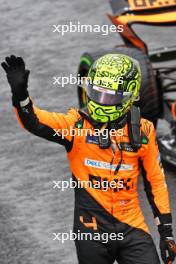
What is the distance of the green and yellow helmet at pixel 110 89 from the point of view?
595cm

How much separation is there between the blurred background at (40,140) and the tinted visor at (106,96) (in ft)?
7.67

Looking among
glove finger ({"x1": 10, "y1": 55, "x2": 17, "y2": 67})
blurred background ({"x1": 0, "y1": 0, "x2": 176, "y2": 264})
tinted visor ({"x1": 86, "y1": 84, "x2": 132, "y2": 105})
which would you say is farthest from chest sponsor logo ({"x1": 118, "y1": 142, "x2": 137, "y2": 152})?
blurred background ({"x1": 0, "y1": 0, "x2": 176, "y2": 264})

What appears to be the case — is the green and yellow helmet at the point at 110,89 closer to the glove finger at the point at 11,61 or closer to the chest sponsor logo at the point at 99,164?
the chest sponsor logo at the point at 99,164

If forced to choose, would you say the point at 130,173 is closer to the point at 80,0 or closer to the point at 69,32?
the point at 69,32

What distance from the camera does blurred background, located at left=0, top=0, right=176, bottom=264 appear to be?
8266 millimetres

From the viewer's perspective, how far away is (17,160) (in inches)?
387

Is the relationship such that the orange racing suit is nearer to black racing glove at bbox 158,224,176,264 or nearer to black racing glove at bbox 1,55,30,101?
black racing glove at bbox 158,224,176,264

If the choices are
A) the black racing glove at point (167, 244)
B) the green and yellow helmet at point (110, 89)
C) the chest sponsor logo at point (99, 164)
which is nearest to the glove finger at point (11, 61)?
the green and yellow helmet at point (110, 89)

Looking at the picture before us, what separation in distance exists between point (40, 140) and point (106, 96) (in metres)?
4.33

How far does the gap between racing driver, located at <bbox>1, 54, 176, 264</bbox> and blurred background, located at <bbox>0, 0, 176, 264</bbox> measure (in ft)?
6.14

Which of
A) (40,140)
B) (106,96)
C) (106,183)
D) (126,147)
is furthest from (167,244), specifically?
(40,140)

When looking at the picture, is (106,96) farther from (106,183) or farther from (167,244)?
(167,244)

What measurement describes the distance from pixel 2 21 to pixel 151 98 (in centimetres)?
501

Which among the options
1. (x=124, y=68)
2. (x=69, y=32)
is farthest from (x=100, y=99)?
(x=69, y=32)
